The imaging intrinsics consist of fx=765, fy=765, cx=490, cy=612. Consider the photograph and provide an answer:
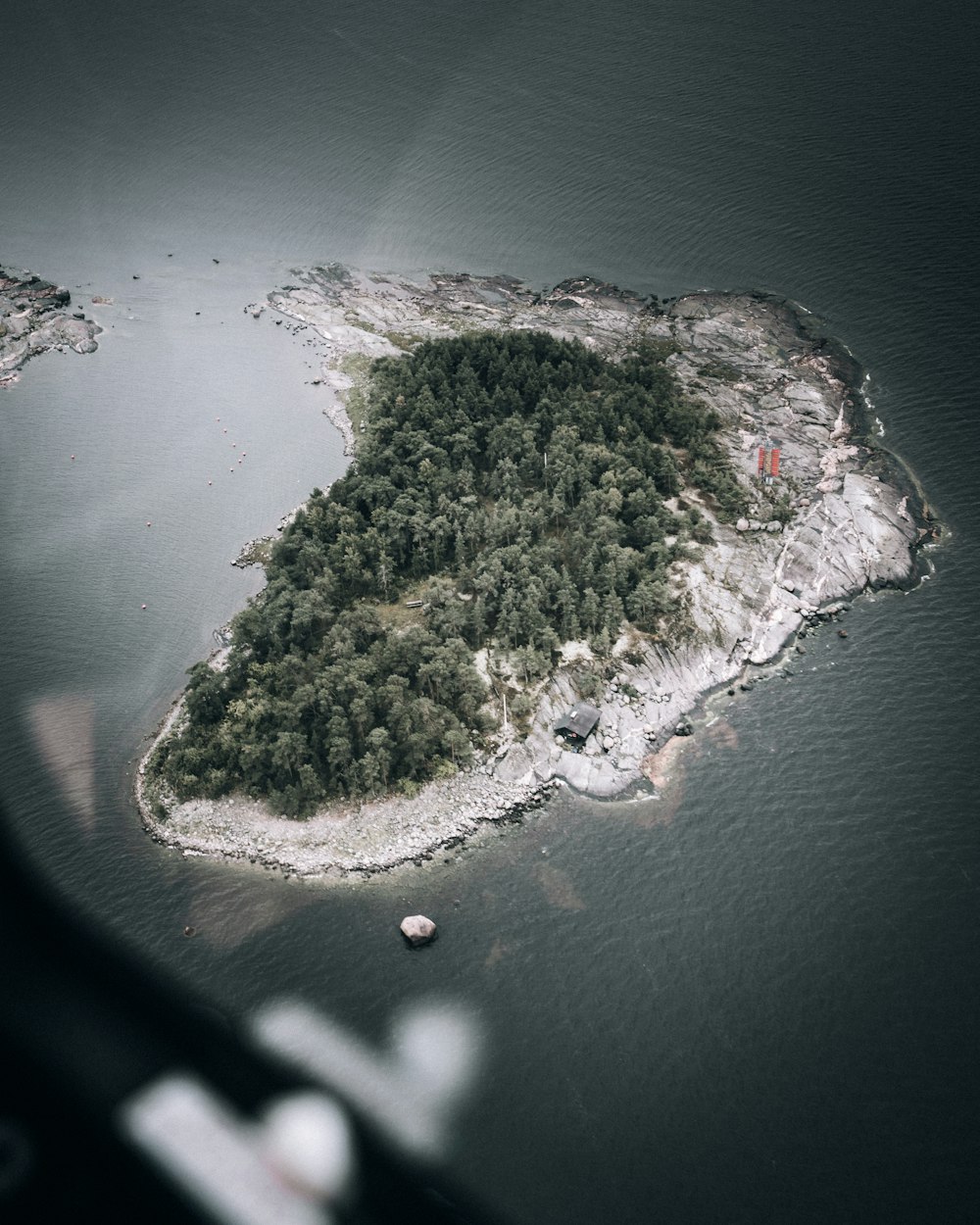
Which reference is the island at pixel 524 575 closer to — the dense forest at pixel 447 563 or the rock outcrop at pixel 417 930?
the dense forest at pixel 447 563

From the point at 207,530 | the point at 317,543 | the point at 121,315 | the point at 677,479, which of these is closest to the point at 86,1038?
the point at 317,543

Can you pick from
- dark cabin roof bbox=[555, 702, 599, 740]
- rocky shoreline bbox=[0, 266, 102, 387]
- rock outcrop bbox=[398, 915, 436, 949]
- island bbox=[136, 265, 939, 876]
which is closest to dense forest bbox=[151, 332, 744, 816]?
island bbox=[136, 265, 939, 876]

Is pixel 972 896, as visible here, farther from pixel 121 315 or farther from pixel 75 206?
pixel 75 206

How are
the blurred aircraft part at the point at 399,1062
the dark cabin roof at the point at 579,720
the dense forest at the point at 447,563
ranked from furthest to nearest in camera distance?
1. the dark cabin roof at the point at 579,720
2. the dense forest at the point at 447,563
3. the blurred aircraft part at the point at 399,1062

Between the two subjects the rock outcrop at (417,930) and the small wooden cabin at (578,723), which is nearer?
the rock outcrop at (417,930)

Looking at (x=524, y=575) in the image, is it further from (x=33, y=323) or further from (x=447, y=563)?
(x=33, y=323)

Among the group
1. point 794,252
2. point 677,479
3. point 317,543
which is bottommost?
point 317,543

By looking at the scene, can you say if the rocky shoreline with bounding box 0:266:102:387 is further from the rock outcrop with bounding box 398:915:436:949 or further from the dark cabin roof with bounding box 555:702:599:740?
the rock outcrop with bounding box 398:915:436:949

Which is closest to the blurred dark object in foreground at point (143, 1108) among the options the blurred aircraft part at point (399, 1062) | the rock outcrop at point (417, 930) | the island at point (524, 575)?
the blurred aircraft part at point (399, 1062)
